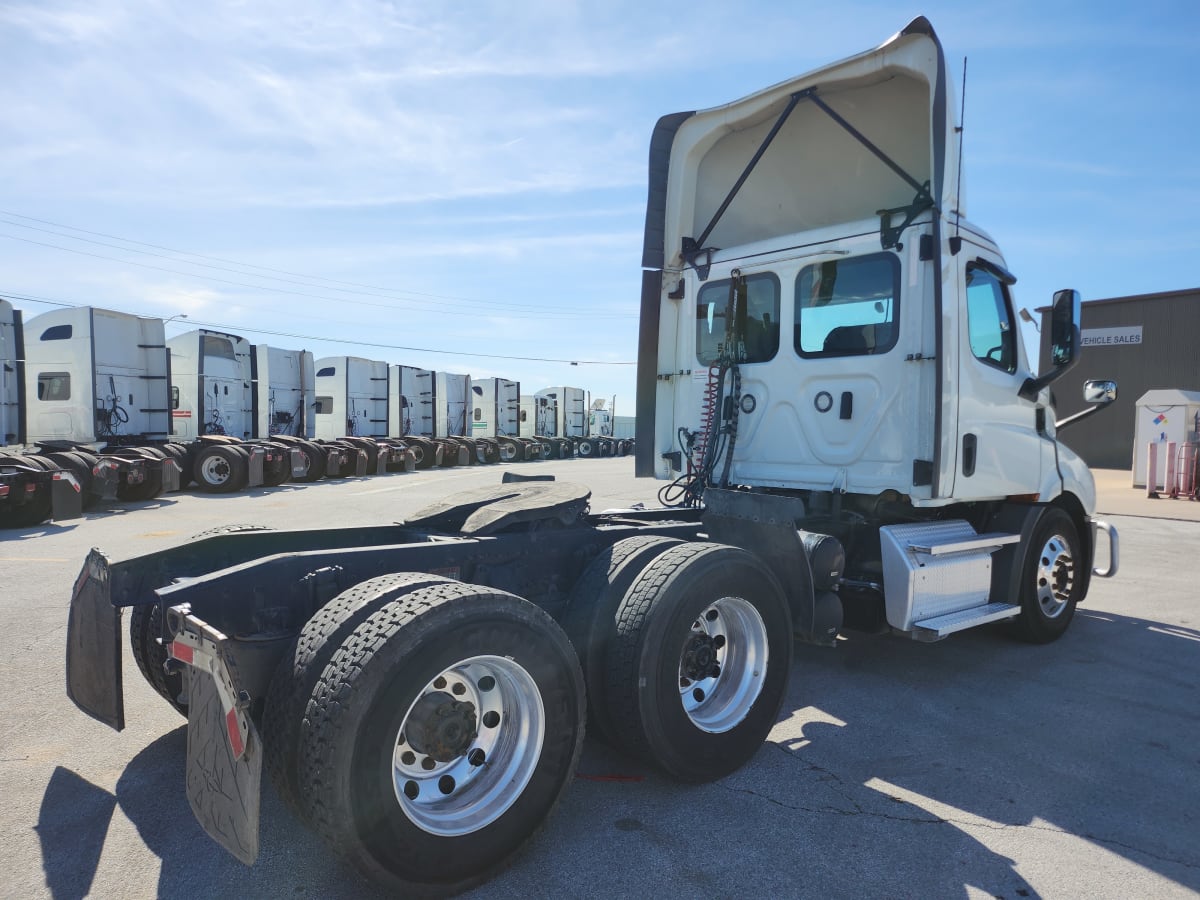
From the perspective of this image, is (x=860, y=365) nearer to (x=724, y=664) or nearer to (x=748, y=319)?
(x=748, y=319)

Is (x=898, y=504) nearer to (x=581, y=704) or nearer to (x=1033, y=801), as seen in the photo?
(x=1033, y=801)

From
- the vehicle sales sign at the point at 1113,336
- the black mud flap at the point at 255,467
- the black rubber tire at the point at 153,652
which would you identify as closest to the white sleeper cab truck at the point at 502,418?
the black mud flap at the point at 255,467

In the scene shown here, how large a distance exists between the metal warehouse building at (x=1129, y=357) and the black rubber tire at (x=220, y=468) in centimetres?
2361

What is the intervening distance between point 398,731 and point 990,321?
4.71 metres

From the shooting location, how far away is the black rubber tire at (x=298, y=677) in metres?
2.39

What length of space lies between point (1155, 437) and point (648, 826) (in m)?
20.4

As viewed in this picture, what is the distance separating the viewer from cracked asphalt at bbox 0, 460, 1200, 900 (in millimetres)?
2650

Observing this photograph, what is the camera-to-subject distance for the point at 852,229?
507 centimetres

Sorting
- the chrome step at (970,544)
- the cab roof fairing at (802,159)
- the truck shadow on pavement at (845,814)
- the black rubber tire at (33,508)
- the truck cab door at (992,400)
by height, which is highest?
the cab roof fairing at (802,159)

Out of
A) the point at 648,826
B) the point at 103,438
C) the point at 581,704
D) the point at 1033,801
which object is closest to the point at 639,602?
the point at 581,704

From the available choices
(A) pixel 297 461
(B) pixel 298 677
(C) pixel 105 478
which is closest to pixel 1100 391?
(B) pixel 298 677

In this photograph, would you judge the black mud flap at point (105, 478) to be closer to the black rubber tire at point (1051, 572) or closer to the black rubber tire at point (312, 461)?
the black rubber tire at point (312, 461)

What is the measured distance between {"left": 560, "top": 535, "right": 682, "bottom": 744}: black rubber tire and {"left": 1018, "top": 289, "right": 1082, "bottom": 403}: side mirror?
335cm

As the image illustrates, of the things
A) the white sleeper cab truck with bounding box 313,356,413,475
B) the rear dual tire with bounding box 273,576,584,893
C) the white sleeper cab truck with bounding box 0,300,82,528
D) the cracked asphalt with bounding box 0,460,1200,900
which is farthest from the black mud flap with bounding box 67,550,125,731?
the white sleeper cab truck with bounding box 313,356,413,475
